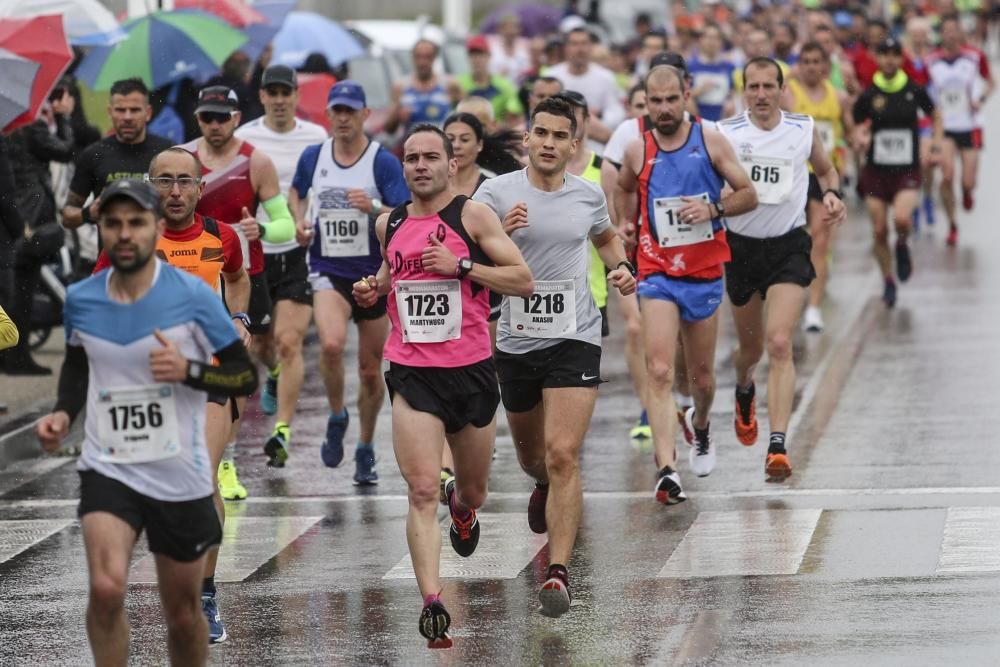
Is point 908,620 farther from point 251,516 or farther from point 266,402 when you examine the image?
point 266,402

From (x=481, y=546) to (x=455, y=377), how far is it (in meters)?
1.87

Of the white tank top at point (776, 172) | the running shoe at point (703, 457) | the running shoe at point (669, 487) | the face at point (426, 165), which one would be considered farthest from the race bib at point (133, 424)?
the white tank top at point (776, 172)

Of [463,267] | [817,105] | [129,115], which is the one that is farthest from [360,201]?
[817,105]

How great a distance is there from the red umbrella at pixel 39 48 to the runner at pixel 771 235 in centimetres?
453

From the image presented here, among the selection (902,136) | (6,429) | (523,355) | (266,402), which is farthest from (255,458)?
(902,136)

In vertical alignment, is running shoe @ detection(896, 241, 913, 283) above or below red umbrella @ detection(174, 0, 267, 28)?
below

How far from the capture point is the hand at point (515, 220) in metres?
8.96

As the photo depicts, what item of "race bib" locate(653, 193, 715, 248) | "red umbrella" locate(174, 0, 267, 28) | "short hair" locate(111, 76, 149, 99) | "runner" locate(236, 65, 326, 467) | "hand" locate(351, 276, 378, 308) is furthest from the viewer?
"red umbrella" locate(174, 0, 267, 28)

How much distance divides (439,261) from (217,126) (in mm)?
3101

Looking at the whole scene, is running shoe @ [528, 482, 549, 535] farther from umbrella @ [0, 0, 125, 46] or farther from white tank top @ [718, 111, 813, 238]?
umbrella @ [0, 0, 125, 46]

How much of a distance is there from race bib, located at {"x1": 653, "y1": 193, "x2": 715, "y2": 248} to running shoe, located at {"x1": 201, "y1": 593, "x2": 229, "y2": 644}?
3733mm

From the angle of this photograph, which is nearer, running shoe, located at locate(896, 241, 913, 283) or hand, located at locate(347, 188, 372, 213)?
hand, located at locate(347, 188, 372, 213)

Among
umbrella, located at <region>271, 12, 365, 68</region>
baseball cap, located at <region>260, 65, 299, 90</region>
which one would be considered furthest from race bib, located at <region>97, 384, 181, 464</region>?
umbrella, located at <region>271, 12, 365, 68</region>

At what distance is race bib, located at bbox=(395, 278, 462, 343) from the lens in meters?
8.50
